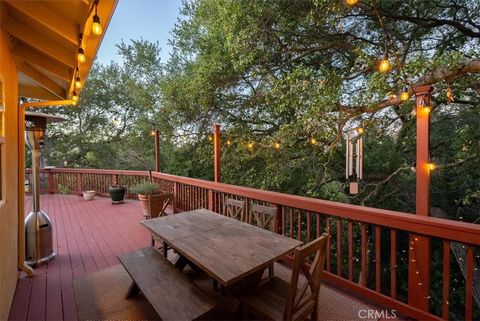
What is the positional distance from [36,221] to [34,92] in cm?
202

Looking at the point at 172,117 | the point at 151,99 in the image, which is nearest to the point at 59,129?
the point at 151,99

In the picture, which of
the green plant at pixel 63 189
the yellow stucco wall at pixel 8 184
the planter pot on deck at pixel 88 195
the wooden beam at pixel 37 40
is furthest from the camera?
the green plant at pixel 63 189

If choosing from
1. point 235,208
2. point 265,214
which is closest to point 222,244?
point 265,214

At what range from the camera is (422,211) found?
1.96m

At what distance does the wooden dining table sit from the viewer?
1.62 m

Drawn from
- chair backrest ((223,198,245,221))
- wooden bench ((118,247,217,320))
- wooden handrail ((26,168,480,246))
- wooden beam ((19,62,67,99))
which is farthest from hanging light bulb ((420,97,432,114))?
wooden beam ((19,62,67,99))

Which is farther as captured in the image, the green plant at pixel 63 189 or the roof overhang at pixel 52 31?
the green plant at pixel 63 189

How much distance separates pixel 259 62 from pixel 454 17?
4.00 m

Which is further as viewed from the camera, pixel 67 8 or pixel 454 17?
pixel 454 17

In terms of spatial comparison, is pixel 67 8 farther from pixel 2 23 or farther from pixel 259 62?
pixel 259 62

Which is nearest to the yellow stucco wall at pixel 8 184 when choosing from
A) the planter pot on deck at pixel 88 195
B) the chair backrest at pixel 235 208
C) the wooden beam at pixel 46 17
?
the wooden beam at pixel 46 17

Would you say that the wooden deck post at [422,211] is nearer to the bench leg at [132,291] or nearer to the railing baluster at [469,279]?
the railing baluster at [469,279]

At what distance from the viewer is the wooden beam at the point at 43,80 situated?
2939mm

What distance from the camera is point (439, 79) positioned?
3412 mm
